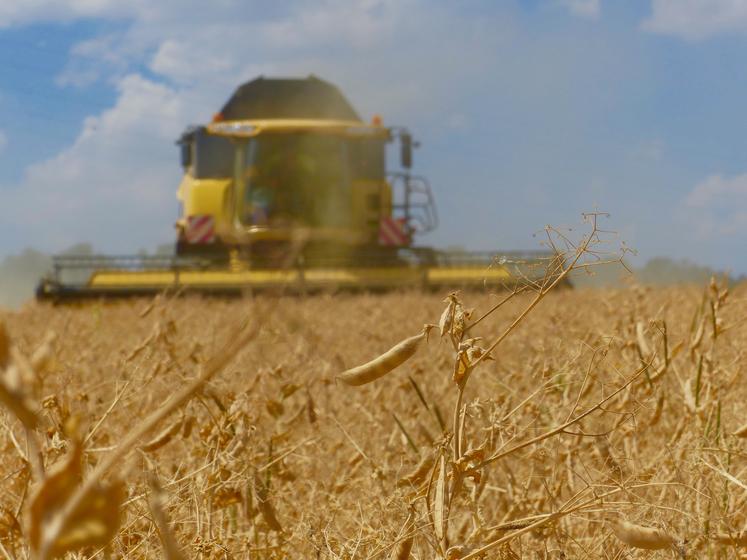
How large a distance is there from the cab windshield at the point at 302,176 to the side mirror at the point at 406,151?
857mm

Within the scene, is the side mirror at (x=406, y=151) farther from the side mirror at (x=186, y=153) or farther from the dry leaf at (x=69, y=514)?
the dry leaf at (x=69, y=514)

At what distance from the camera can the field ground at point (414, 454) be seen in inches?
47.8

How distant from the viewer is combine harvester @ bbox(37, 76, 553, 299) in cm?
1141

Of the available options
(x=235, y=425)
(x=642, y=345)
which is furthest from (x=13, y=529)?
(x=642, y=345)

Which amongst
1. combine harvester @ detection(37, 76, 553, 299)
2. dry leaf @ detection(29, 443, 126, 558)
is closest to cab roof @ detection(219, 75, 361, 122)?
combine harvester @ detection(37, 76, 553, 299)

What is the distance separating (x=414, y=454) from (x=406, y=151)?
10.00 m

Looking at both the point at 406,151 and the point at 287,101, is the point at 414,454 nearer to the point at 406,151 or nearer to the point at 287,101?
the point at 406,151

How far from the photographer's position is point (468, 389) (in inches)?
120

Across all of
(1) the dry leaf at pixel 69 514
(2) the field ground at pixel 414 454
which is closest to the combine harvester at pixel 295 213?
Result: (2) the field ground at pixel 414 454

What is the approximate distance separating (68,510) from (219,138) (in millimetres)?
13011

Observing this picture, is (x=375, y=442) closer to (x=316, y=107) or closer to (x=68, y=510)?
(x=68, y=510)

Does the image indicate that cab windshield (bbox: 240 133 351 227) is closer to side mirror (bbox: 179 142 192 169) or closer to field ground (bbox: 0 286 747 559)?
side mirror (bbox: 179 142 192 169)

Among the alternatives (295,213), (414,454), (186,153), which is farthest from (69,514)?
(186,153)

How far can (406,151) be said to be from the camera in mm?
11672
